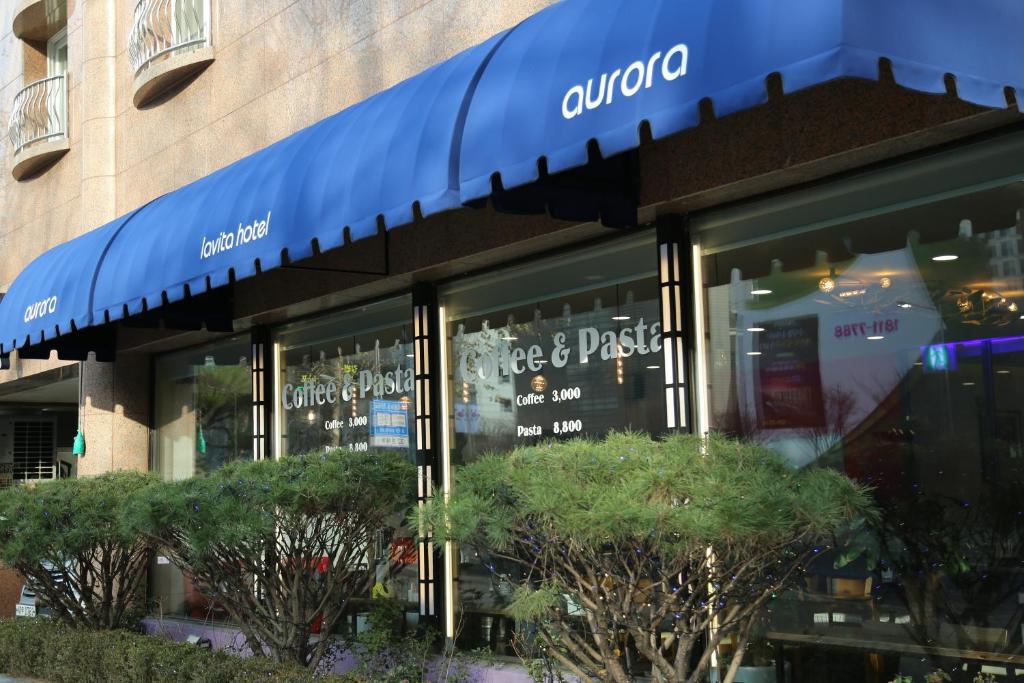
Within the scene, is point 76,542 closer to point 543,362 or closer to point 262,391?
point 262,391

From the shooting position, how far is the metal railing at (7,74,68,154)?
56.9ft

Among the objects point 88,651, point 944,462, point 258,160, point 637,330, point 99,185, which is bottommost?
point 88,651

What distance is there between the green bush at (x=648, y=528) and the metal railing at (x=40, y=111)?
1311cm

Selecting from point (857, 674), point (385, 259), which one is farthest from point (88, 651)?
point (857, 674)

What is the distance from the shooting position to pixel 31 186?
60.3 feet

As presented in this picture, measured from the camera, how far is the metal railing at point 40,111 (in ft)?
56.9

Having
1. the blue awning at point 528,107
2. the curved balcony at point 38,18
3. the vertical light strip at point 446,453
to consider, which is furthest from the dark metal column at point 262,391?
the curved balcony at point 38,18

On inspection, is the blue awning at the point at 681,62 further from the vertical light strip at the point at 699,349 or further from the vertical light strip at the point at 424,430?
the vertical light strip at the point at 424,430

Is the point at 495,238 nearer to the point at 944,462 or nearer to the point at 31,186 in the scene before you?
the point at 944,462

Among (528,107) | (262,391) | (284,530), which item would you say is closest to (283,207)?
(284,530)

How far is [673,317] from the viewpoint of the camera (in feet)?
26.6

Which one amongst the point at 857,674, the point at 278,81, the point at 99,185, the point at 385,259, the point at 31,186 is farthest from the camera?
the point at 31,186

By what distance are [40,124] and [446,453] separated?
10.8 m

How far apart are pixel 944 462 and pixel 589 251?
10.9ft
